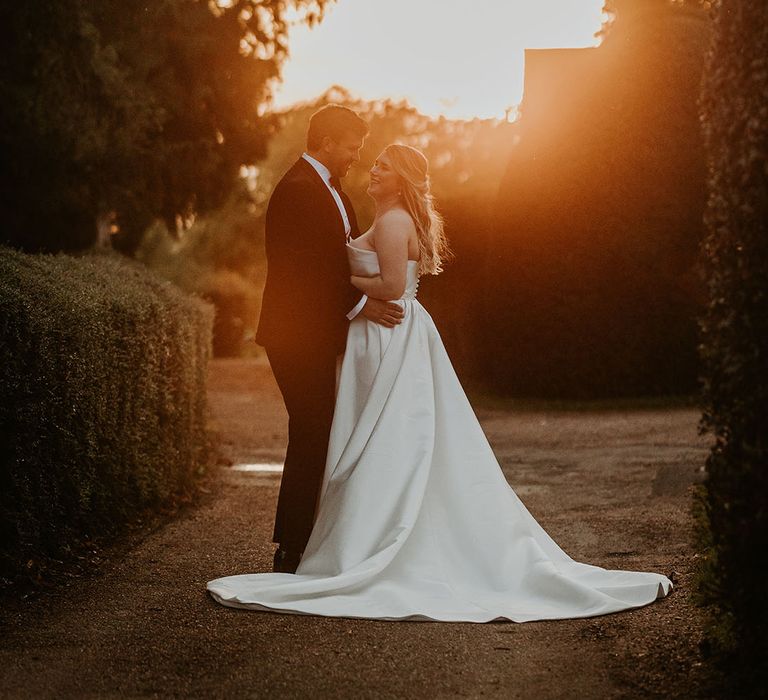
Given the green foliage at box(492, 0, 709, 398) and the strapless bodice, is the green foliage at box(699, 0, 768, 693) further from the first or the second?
the green foliage at box(492, 0, 709, 398)

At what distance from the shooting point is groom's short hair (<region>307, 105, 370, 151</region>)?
23.1 feet

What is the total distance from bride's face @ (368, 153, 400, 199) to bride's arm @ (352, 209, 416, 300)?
117 mm

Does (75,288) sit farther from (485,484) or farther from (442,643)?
(442,643)

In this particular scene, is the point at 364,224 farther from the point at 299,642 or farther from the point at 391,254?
the point at 299,642

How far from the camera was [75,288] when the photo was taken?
300 inches

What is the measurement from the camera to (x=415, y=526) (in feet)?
21.4

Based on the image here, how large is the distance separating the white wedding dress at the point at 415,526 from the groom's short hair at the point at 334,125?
64 cm

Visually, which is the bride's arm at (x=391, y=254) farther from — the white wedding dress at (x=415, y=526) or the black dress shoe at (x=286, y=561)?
the black dress shoe at (x=286, y=561)

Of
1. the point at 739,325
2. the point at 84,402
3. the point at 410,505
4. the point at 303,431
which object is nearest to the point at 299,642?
the point at 410,505

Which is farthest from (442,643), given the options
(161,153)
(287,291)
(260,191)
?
(260,191)

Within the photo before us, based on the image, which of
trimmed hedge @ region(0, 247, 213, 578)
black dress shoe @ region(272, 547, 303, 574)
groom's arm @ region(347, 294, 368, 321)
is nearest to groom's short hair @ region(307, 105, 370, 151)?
groom's arm @ region(347, 294, 368, 321)

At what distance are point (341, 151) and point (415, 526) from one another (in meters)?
2.10

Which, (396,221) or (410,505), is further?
(396,221)

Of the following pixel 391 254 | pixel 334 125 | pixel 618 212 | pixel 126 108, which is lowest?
pixel 391 254
